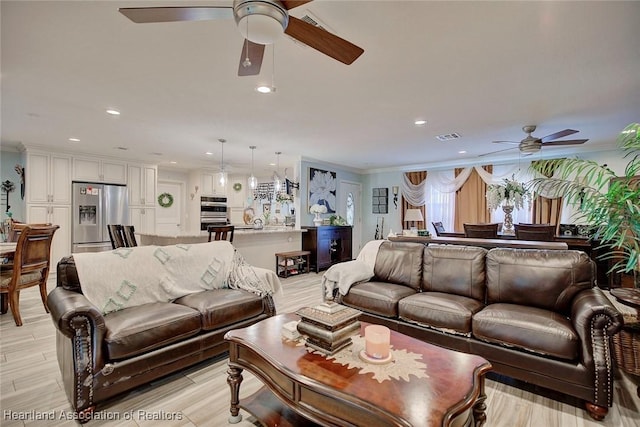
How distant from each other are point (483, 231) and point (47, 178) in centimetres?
769

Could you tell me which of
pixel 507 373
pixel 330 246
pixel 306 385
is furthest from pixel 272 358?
pixel 330 246

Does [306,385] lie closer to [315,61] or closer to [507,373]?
[507,373]

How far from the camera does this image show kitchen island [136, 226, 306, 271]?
182 inches

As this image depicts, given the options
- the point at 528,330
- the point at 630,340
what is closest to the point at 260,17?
the point at 528,330

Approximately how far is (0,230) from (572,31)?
7462mm

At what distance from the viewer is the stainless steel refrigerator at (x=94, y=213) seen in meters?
5.80

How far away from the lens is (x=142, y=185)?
6.82 m

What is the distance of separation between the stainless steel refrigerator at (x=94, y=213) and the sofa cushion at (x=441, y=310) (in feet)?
20.5

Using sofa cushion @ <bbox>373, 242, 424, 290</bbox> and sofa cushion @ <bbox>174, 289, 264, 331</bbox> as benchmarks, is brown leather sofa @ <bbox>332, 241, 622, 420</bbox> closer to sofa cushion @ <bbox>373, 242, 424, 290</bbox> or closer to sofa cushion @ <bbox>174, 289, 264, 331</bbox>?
sofa cushion @ <bbox>373, 242, 424, 290</bbox>

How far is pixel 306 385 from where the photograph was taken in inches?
52.2

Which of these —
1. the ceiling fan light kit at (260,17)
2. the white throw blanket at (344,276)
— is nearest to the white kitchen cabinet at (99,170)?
the white throw blanket at (344,276)

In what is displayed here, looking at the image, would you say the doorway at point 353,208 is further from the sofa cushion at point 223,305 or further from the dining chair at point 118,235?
the sofa cushion at point 223,305

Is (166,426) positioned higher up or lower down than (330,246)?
lower down

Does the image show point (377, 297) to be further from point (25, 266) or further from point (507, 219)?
point (507, 219)
